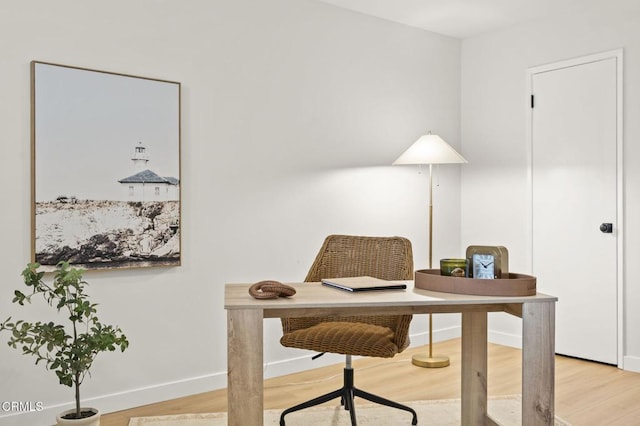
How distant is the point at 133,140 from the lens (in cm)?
321

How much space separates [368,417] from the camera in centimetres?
304

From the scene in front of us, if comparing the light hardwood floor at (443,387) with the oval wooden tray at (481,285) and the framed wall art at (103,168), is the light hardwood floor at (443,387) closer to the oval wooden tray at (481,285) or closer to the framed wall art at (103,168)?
the framed wall art at (103,168)

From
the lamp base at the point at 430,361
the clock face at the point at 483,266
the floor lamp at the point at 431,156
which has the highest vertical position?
the floor lamp at the point at 431,156

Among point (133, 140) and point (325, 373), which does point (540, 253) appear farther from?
point (133, 140)

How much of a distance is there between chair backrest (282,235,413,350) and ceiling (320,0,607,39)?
6.25 ft

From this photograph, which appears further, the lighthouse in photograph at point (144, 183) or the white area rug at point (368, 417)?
the lighthouse in photograph at point (144, 183)

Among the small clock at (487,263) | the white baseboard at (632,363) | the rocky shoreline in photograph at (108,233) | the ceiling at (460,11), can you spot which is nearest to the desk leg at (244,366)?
the small clock at (487,263)

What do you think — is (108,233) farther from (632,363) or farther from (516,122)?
(632,363)

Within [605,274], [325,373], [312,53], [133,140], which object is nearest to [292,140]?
[312,53]

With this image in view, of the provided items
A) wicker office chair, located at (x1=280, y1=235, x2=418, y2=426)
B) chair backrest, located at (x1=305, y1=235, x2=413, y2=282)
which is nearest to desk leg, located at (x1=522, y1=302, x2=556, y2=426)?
wicker office chair, located at (x1=280, y1=235, x2=418, y2=426)

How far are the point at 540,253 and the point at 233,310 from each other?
3224 millimetres

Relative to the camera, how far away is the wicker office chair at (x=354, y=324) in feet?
8.80

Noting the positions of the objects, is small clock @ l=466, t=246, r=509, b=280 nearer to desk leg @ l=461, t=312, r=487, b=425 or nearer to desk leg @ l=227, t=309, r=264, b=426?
desk leg @ l=461, t=312, r=487, b=425

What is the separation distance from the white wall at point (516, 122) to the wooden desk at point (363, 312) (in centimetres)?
217
